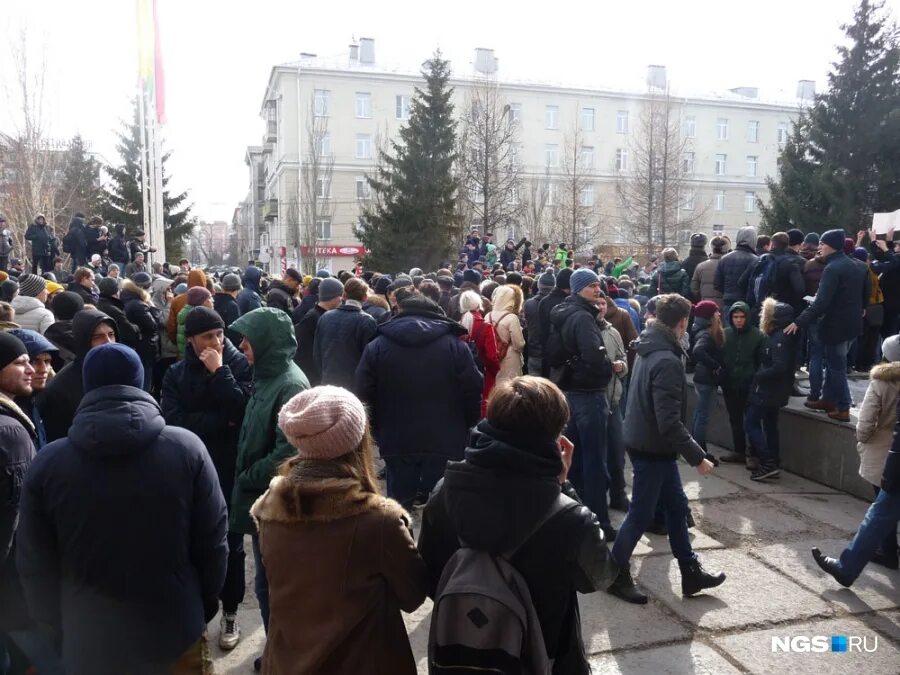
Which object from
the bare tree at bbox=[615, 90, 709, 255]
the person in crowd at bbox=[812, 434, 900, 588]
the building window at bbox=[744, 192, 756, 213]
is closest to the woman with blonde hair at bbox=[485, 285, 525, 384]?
the person in crowd at bbox=[812, 434, 900, 588]

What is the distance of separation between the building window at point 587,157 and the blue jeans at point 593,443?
5551 centimetres

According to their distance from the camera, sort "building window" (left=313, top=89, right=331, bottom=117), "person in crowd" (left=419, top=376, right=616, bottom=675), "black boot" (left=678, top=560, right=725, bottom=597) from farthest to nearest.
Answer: "building window" (left=313, top=89, right=331, bottom=117) < "black boot" (left=678, top=560, right=725, bottom=597) < "person in crowd" (left=419, top=376, right=616, bottom=675)

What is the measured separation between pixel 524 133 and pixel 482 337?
52.8 m

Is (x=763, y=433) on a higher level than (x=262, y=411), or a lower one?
lower

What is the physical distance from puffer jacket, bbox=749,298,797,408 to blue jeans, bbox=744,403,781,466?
14 cm

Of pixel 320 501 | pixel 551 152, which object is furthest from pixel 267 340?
pixel 551 152

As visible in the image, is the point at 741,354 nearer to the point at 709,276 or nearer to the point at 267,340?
the point at 709,276

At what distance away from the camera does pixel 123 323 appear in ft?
23.3

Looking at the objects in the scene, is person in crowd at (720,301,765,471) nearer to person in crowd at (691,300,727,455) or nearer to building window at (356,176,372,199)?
person in crowd at (691,300,727,455)

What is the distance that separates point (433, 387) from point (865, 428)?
3.07 meters

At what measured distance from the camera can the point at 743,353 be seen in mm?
7781

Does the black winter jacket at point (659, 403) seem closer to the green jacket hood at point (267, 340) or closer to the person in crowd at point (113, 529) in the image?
the green jacket hood at point (267, 340)

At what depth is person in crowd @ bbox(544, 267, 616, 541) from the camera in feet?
18.3

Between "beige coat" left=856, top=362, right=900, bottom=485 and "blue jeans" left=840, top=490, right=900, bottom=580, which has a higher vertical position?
"beige coat" left=856, top=362, right=900, bottom=485
